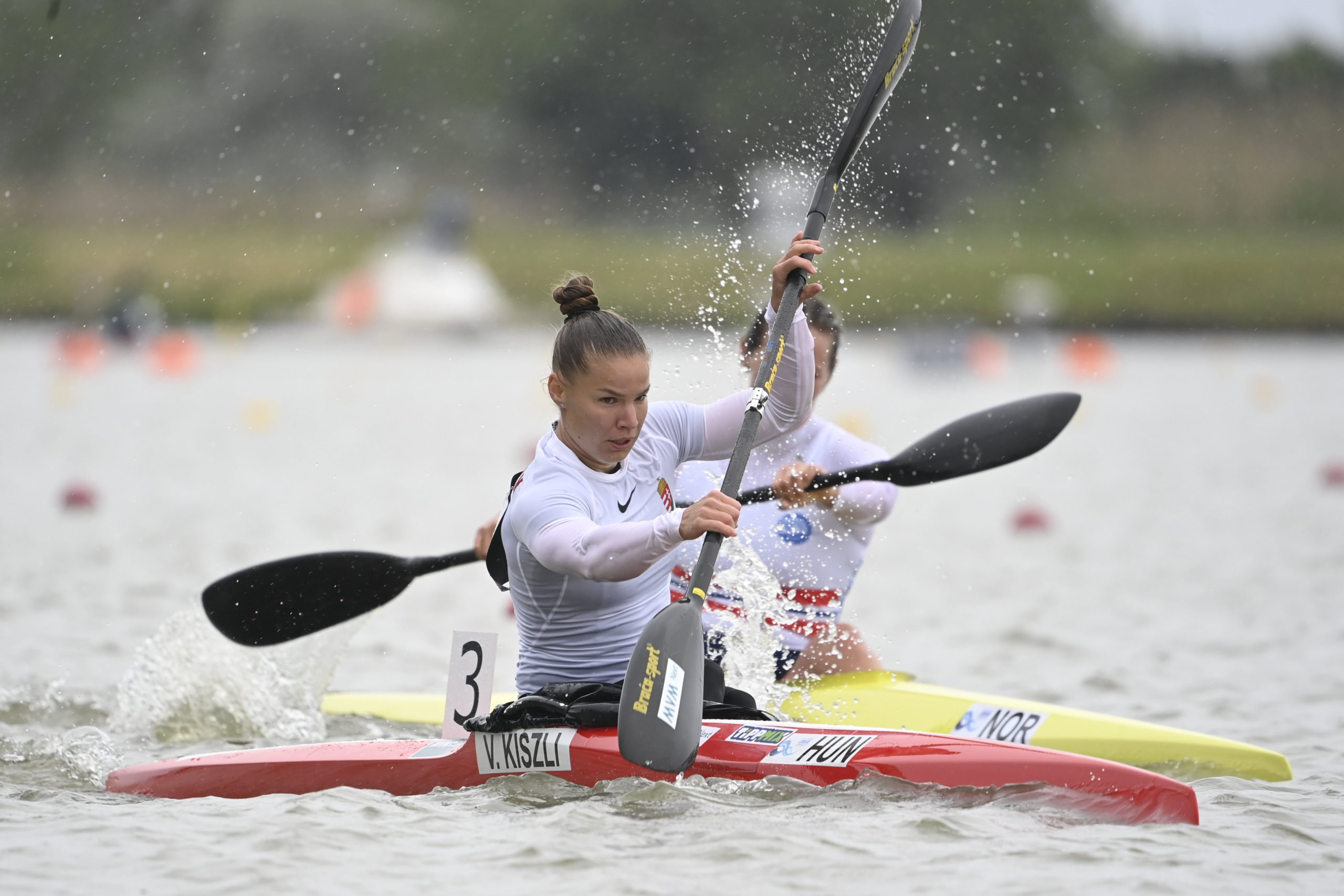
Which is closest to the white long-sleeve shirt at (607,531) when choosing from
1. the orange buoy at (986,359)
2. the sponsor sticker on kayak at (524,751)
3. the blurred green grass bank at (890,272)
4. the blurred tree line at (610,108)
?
the sponsor sticker on kayak at (524,751)

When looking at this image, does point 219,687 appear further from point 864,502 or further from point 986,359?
point 986,359

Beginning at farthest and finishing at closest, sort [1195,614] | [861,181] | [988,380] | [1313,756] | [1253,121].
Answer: [1253,121]
[988,380]
[1195,614]
[861,181]
[1313,756]

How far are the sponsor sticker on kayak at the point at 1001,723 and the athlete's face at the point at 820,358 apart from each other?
3.80ft

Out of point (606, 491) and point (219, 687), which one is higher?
point (606, 491)

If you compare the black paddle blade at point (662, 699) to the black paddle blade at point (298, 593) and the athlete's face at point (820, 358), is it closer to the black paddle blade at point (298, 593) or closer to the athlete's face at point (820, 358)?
the athlete's face at point (820, 358)

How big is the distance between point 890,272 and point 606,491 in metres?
30.0

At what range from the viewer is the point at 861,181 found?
260 inches

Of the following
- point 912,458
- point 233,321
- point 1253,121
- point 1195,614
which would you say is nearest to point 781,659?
point 912,458

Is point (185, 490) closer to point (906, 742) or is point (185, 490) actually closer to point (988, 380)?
point (906, 742)

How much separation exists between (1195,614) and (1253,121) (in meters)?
29.3

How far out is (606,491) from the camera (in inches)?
149

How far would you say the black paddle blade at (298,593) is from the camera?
5.23 metres

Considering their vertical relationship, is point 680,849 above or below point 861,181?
below

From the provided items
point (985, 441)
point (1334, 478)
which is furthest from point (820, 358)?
point (1334, 478)
